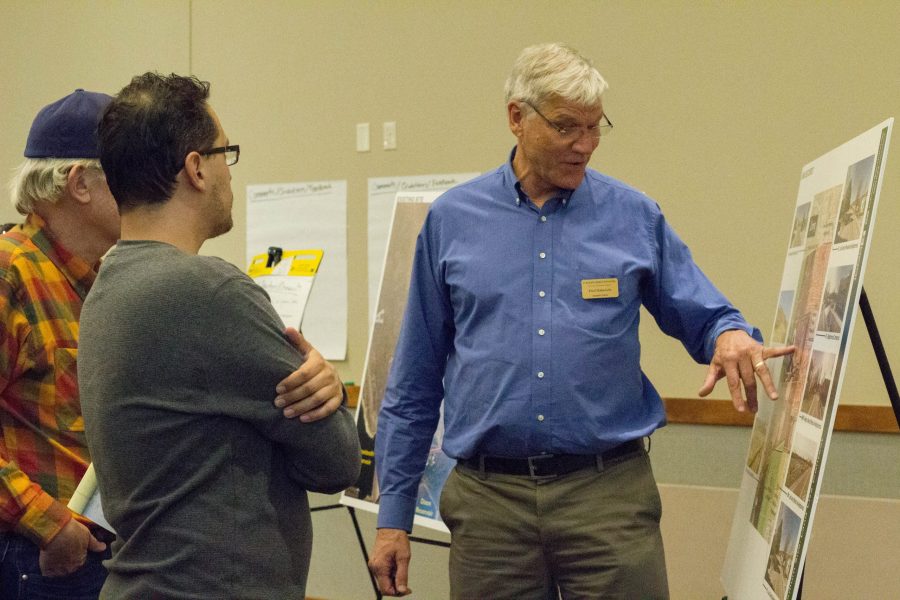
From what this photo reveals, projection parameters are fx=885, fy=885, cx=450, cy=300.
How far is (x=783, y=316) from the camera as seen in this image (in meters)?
2.00

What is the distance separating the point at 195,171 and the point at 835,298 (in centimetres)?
112

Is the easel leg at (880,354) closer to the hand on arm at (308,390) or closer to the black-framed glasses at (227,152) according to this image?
the hand on arm at (308,390)

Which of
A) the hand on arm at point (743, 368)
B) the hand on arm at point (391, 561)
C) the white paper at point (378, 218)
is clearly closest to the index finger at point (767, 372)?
the hand on arm at point (743, 368)

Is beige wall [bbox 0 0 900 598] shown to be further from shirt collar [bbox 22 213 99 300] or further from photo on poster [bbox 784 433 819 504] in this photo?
shirt collar [bbox 22 213 99 300]

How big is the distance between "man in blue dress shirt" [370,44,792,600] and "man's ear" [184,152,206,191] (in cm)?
72

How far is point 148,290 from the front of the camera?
1.25m

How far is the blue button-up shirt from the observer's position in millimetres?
1810

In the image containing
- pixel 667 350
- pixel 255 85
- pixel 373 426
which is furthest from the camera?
pixel 255 85

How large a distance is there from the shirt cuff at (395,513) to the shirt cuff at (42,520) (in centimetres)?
66

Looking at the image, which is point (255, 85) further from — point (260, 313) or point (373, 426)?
point (260, 313)

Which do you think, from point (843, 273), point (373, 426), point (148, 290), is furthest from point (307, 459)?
point (373, 426)

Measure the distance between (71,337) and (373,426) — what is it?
1.32m

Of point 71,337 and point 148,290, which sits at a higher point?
point 148,290

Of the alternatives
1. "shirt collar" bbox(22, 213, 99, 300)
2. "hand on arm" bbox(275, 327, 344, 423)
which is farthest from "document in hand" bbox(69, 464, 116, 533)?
"hand on arm" bbox(275, 327, 344, 423)
